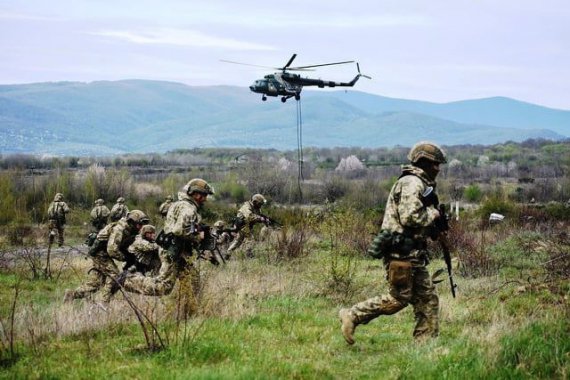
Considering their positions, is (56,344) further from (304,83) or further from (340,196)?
(340,196)

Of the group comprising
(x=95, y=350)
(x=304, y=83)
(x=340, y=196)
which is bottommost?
(x=340, y=196)

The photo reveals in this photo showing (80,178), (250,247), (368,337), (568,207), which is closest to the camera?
(368,337)

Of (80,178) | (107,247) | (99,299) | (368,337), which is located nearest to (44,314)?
(99,299)

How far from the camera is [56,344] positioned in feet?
24.8

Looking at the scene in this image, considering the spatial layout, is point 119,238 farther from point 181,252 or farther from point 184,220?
point 184,220

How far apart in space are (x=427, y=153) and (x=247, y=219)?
36.7ft

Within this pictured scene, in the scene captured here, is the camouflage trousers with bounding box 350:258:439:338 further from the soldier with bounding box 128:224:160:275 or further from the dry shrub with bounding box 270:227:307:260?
the dry shrub with bounding box 270:227:307:260

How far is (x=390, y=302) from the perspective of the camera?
25.0 feet

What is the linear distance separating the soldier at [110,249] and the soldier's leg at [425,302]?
17.0ft

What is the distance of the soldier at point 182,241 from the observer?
31.0 feet

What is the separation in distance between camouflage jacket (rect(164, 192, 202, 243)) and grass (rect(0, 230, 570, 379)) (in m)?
0.85

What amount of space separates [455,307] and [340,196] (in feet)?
122

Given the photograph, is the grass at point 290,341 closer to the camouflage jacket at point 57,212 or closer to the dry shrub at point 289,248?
the dry shrub at point 289,248

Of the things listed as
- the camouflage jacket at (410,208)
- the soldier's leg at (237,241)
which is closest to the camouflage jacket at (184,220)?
the camouflage jacket at (410,208)
